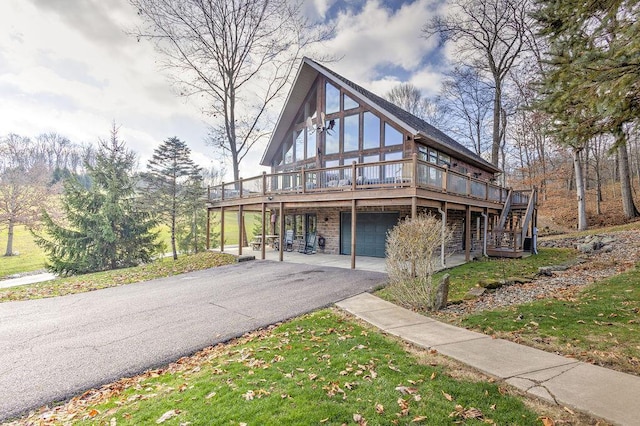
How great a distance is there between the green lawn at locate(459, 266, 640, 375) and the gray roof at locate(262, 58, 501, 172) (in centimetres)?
823

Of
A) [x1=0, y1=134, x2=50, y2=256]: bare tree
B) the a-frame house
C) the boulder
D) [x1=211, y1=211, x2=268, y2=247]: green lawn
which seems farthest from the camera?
[x1=211, y1=211, x2=268, y2=247]: green lawn

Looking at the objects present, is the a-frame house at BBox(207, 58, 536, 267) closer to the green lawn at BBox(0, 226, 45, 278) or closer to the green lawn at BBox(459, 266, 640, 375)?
the green lawn at BBox(459, 266, 640, 375)

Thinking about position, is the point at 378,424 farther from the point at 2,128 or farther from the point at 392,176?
the point at 2,128

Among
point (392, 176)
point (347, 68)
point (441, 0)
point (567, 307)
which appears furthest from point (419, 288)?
point (441, 0)

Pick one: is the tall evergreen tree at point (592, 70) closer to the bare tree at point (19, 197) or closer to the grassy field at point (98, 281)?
the grassy field at point (98, 281)

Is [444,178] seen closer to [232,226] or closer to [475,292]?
[475,292]

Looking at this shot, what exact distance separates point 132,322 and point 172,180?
17.1m

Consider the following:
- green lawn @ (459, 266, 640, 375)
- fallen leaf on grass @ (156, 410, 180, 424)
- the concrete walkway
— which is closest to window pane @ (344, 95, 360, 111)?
green lawn @ (459, 266, 640, 375)

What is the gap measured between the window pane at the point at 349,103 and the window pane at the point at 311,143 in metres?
2.35

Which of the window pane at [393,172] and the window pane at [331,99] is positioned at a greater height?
the window pane at [331,99]

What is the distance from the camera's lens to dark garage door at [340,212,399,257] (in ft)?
47.4

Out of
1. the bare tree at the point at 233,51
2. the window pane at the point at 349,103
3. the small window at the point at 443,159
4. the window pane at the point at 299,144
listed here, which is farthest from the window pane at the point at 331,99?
the bare tree at the point at 233,51

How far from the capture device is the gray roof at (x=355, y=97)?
1393 centimetres

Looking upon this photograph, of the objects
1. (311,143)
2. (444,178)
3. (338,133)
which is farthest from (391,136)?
(311,143)
